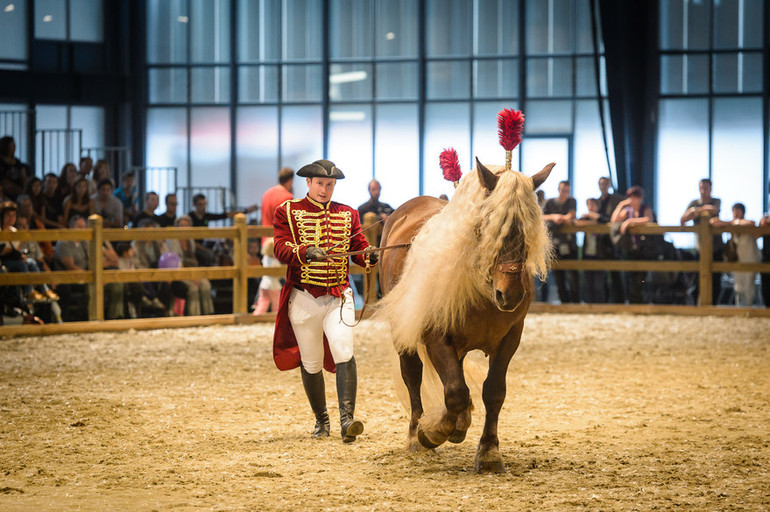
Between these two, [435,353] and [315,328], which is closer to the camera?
[435,353]

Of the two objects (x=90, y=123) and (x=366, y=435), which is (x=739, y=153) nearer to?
(x=90, y=123)

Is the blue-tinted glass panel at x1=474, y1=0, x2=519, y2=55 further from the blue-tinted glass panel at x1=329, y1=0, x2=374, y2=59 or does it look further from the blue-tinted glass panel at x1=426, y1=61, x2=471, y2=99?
the blue-tinted glass panel at x1=329, y1=0, x2=374, y2=59

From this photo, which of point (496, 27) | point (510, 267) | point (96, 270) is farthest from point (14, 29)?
point (510, 267)

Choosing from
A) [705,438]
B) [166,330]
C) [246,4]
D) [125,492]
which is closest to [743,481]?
[705,438]


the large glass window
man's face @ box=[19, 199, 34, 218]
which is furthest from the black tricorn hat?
the large glass window

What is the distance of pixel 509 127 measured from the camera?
502 centimetres

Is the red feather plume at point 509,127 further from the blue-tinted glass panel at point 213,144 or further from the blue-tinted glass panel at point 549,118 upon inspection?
the blue-tinted glass panel at point 213,144

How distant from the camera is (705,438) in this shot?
598cm

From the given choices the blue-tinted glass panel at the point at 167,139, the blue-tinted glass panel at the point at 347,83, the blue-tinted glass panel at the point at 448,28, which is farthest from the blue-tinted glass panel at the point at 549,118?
the blue-tinted glass panel at the point at 167,139

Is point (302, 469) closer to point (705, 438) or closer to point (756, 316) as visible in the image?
point (705, 438)

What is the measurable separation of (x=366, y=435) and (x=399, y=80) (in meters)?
15.9

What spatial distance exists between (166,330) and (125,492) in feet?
22.8

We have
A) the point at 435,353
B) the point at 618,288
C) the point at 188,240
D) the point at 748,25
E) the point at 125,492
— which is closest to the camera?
the point at 125,492

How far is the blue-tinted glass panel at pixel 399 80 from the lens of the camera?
837 inches
